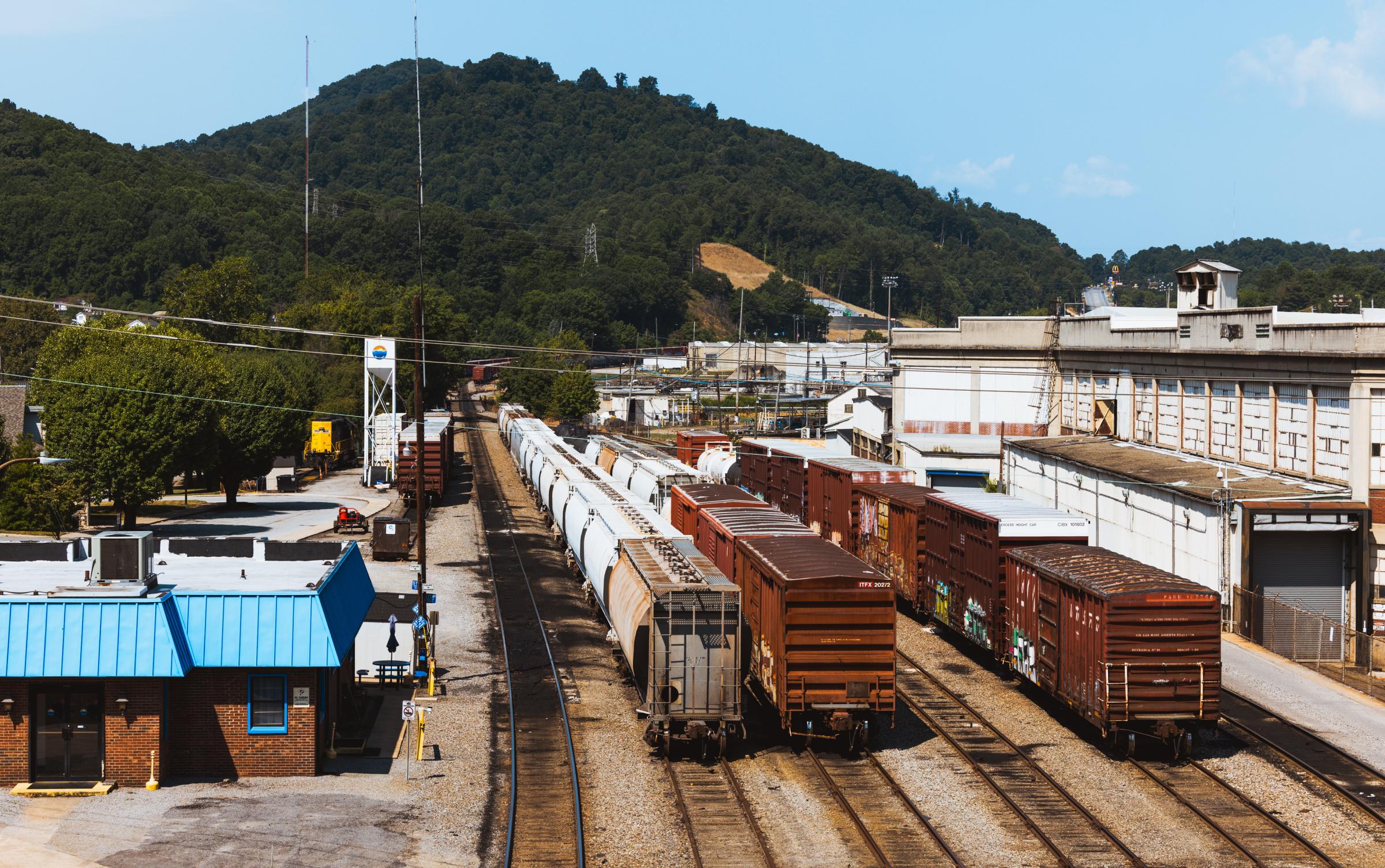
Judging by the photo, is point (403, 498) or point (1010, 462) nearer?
point (1010, 462)

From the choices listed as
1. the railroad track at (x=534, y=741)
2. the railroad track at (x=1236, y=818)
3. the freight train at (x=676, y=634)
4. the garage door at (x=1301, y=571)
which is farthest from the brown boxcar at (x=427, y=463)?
the railroad track at (x=1236, y=818)

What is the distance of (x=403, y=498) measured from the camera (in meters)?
67.8

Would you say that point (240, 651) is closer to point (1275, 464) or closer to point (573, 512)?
point (573, 512)

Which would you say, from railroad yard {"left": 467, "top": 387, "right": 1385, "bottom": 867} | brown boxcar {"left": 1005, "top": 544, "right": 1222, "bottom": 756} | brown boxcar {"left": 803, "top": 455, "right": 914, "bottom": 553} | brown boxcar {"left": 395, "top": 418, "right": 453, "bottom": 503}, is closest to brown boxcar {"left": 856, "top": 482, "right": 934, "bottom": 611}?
brown boxcar {"left": 803, "top": 455, "right": 914, "bottom": 553}

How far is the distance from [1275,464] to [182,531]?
4218cm

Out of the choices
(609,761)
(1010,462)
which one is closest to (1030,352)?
(1010,462)

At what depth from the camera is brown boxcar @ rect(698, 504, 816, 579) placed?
29203mm

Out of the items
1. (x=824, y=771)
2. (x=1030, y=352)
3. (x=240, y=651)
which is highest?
(x=1030, y=352)

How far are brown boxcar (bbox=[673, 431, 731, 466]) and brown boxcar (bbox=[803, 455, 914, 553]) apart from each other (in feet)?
52.6

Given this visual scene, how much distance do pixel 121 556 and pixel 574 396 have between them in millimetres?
107013

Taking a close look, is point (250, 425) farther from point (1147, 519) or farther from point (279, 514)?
point (1147, 519)

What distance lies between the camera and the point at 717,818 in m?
20.2

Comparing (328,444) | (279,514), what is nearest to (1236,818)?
Answer: (279,514)

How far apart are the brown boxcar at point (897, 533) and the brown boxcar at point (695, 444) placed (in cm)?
2298
